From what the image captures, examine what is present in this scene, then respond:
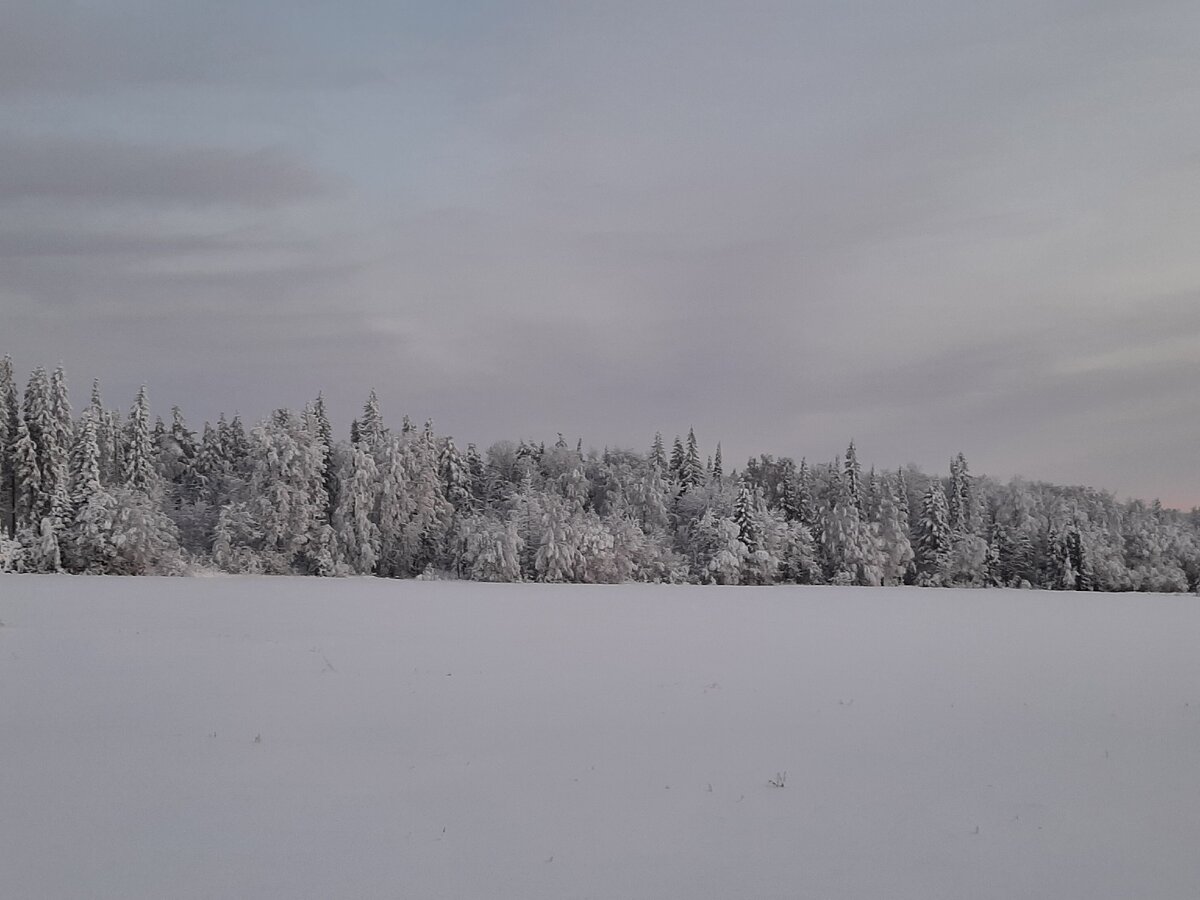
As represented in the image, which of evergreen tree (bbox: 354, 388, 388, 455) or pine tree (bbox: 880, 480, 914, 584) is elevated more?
evergreen tree (bbox: 354, 388, 388, 455)

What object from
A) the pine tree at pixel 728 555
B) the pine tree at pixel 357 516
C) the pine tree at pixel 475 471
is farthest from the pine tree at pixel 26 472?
the pine tree at pixel 728 555

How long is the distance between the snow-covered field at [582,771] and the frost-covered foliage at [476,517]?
3871cm

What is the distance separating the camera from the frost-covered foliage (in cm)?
5616

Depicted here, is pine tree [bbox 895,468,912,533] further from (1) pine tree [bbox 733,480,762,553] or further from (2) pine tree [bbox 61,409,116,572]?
(2) pine tree [bbox 61,409,116,572]

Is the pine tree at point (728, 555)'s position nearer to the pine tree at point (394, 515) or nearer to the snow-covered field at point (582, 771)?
the pine tree at point (394, 515)

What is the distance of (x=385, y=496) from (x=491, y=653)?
155 ft

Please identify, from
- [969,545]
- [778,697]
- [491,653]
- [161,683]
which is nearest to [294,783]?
[161,683]

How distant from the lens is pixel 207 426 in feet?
270

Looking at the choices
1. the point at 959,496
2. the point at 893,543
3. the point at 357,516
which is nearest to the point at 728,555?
the point at 893,543

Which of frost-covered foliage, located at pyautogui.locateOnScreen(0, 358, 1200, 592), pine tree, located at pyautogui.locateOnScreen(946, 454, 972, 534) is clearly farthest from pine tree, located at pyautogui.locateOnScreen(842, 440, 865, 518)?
pine tree, located at pyautogui.locateOnScreen(946, 454, 972, 534)

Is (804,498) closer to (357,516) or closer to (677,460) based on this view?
(677,460)

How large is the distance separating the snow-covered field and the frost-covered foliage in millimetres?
38713

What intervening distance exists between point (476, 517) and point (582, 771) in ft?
178

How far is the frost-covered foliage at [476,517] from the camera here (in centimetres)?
5616
